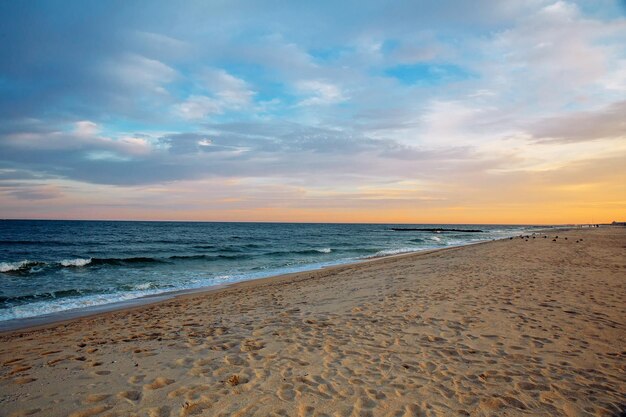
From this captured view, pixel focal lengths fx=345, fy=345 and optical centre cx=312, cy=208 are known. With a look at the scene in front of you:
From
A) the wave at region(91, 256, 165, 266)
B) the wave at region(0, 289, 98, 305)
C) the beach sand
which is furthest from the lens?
the wave at region(91, 256, 165, 266)

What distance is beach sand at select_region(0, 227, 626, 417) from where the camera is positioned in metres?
4.16

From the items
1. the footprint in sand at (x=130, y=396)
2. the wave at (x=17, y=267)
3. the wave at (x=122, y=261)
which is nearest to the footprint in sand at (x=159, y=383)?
the footprint in sand at (x=130, y=396)

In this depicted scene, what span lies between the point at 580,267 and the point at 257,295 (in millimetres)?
14375

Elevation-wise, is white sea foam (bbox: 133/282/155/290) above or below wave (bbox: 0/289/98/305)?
below

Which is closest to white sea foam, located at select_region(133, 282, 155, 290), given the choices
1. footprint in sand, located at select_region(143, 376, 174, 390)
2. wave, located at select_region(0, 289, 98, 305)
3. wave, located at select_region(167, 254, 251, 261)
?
wave, located at select_region(0, 289, 98, 305)

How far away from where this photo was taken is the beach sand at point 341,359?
4.16m

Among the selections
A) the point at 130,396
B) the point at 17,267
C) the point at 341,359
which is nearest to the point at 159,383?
the point at 130,396

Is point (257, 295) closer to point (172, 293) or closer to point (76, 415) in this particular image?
point (172, 293)

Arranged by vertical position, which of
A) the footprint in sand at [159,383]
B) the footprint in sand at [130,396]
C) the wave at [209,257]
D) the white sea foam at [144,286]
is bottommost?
the wave at [209,257]

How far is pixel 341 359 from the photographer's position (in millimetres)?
5500

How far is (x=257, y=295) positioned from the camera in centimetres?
1249

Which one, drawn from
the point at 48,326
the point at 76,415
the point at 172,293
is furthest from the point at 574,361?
the point at 172,293

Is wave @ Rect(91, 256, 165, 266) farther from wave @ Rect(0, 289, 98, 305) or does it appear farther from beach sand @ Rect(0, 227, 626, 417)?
beach sand @ Rect(0, 227, 626, 417)

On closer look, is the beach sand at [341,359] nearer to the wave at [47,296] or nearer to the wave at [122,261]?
the wave at [47,296]
